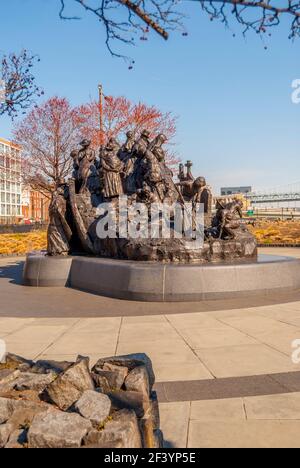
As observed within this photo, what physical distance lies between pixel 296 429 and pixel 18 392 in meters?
2.24

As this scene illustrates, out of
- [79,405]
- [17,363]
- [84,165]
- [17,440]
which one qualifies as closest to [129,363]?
[79,405]

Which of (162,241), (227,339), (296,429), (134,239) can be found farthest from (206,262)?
(296,429)

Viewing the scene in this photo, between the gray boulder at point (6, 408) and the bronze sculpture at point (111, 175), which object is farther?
the bronze sculpture at point (111, 175)

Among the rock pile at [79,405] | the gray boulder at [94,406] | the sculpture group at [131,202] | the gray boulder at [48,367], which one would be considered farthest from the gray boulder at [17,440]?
the sculpture group at [131,202]

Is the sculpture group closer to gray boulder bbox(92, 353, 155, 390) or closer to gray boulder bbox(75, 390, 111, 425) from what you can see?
gray boulder bbox(92, 353, 155, 390)

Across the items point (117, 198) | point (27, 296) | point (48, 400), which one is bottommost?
point (27, 296)

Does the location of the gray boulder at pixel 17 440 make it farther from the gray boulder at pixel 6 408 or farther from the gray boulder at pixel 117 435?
the gray boulder at pixel 117 435

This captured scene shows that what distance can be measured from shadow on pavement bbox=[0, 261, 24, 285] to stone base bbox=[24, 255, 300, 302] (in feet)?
12.3

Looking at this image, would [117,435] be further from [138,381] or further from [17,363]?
[17,363]

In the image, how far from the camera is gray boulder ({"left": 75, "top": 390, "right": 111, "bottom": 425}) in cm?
252

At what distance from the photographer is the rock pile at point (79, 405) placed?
7.59 ft

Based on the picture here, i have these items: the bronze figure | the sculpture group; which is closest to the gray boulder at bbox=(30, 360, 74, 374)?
the sculpture group

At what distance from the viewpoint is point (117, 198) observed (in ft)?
45.3
